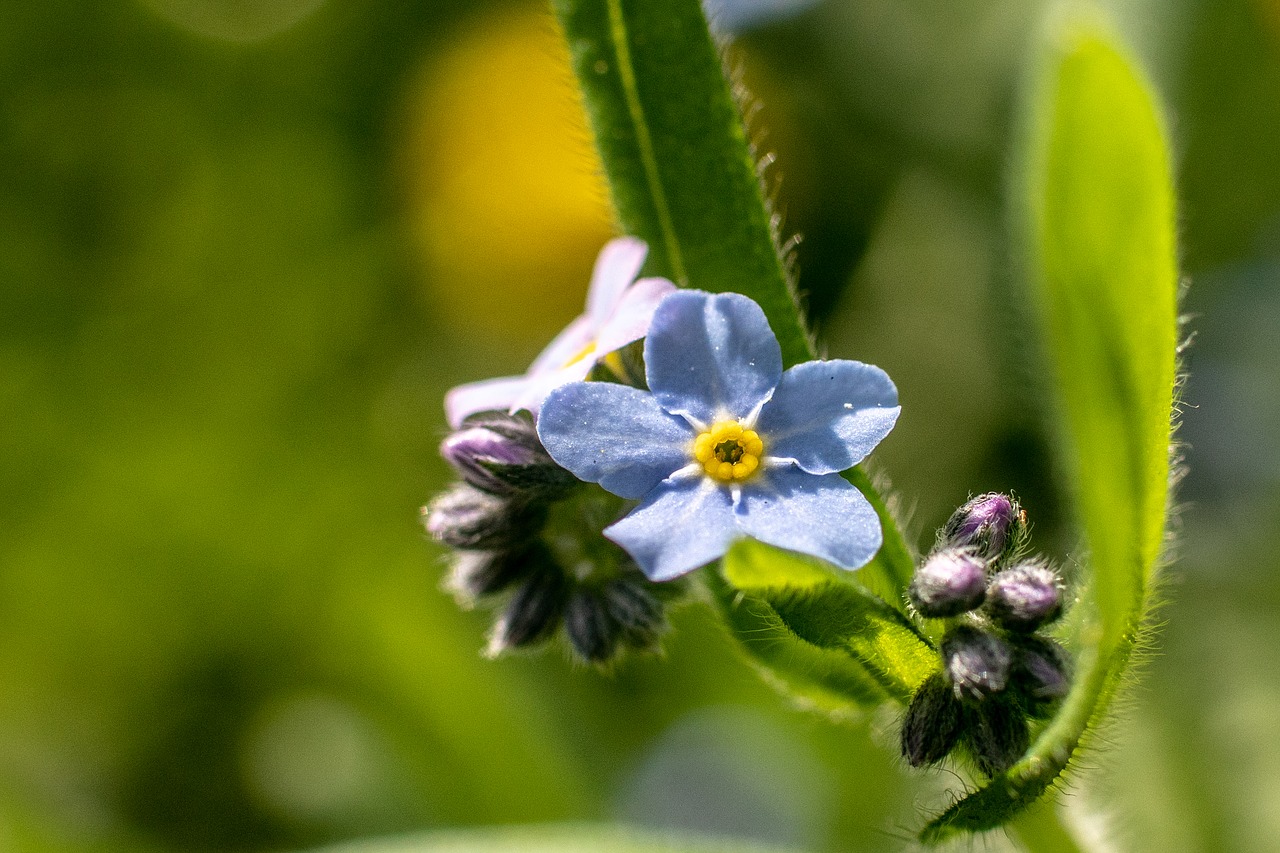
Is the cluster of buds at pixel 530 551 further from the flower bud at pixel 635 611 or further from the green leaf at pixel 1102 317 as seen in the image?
the green leaf at pixel 1102 317

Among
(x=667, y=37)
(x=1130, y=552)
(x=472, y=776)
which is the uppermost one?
(x=667, y=37)

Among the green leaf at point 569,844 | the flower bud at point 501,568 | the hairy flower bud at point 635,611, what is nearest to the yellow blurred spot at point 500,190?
the green leaf at point 569,844

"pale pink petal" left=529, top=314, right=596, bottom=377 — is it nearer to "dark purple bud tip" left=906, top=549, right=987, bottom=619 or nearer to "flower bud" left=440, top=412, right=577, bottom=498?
"flower bud" left=440, top=412, right=577, bottom=498

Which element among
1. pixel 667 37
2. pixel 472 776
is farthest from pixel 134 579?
pixel 667 37

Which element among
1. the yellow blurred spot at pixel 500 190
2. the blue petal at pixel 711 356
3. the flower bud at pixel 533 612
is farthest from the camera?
the yellow blurred spot at pixel 500 190

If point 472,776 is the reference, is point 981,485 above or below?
above

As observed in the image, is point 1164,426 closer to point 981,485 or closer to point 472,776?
point 981,485

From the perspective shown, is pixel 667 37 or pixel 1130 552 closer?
pixel 1130 552
